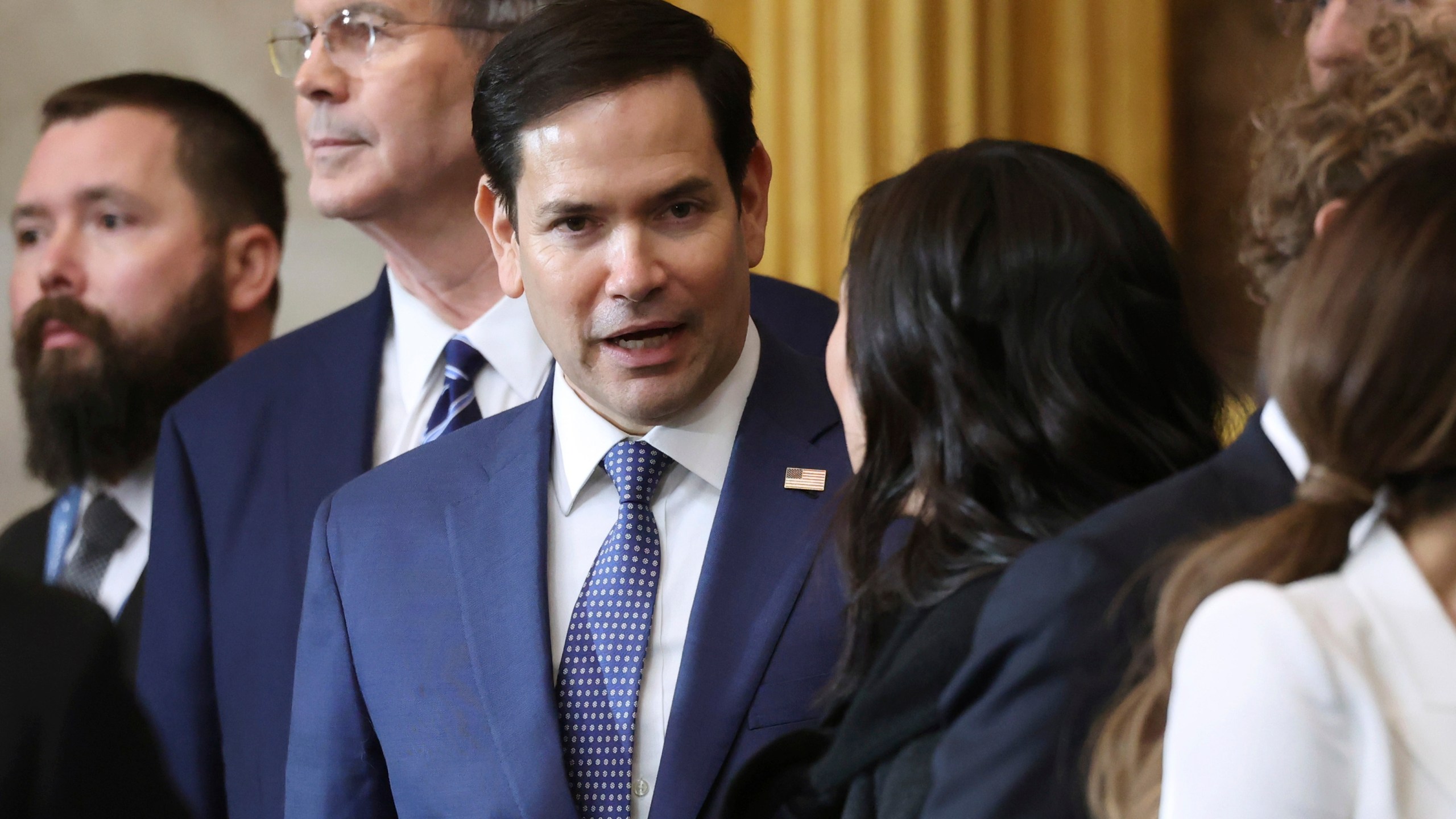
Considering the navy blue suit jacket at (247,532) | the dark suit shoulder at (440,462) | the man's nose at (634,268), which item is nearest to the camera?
the man's nose at (634,268)

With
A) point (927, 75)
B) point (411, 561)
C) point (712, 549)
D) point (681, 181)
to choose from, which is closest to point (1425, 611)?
point (712, 549)

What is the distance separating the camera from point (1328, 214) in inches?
51.6

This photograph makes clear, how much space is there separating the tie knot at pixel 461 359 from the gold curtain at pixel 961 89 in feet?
2.03

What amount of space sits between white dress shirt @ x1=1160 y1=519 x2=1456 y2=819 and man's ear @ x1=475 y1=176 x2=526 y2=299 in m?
1.04

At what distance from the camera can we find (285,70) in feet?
8.10

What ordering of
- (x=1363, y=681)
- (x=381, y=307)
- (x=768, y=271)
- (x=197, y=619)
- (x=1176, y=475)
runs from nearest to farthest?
(x=1363, y=681)
(x=1176, y=475)
(x=197, y=619)
(x=381, y=307)
(x=768, y=271)

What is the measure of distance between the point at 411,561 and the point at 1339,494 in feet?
3.52

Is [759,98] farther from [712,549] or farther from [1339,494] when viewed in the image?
[1339,494]

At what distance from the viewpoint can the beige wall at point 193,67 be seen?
2.74m

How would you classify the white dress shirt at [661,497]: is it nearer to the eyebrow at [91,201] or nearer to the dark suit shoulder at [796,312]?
the dark suit shoulder at [796,312]

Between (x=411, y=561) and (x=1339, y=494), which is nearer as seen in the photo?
(x=1339, y=494)

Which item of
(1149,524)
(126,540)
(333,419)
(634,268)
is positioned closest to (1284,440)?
(1149,524)

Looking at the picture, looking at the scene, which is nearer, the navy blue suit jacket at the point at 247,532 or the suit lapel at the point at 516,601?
the suit lapel at the point at 516,601

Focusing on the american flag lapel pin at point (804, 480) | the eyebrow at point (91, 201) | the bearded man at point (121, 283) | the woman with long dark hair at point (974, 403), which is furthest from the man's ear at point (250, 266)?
the woman with long dark hair at point (974, 403)
